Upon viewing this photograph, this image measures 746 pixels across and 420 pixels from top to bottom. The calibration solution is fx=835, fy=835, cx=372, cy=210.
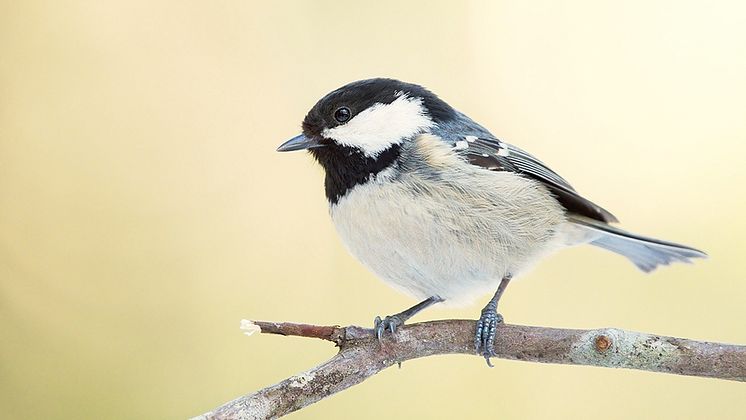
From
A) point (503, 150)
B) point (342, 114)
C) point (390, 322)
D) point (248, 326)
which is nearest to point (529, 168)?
point (503, 150)

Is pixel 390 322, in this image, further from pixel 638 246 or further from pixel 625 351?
pixel 638 246

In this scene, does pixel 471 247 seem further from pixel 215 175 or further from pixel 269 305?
pixel 215 175

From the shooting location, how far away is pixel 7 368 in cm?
273

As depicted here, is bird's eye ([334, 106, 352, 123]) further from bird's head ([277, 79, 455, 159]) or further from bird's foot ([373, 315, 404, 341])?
bird's foot ([373, 315, 404, 341])

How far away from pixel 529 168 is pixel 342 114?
0.56m

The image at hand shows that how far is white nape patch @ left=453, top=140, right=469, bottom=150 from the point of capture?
7.11ft

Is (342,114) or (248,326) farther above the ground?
(342,114)

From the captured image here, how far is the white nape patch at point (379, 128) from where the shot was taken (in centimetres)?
208

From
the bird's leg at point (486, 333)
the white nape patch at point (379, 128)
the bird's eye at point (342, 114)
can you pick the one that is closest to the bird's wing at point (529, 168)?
the white nape patch at point (379, 128)

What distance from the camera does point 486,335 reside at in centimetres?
193

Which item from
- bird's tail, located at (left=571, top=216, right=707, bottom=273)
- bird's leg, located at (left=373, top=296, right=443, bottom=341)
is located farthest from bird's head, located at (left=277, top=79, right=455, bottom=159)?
bird's tail, located at (left=571, top=216, right=707, bottom=273)

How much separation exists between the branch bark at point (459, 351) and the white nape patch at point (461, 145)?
48cm

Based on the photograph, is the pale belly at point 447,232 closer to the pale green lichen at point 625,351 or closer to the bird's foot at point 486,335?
the bird's foot at point 486,335

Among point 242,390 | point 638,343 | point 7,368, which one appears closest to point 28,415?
point 7,368
